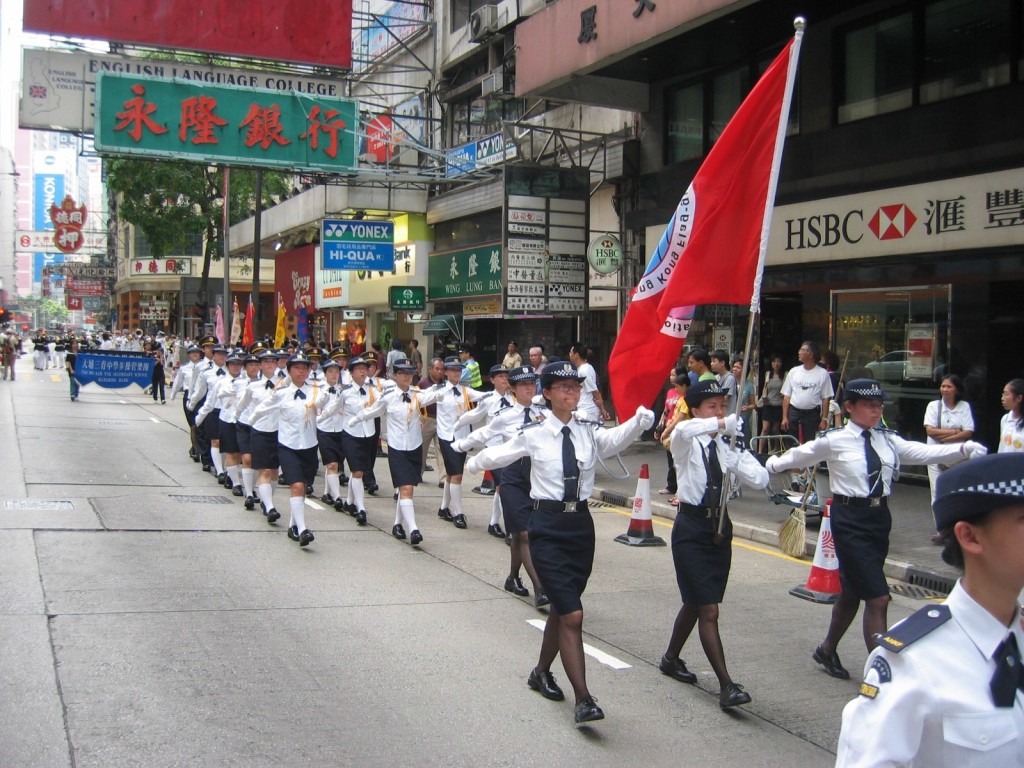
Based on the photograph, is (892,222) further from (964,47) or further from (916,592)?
(916,592)

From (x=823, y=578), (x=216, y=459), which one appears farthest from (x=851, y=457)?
(x=216, y=459)

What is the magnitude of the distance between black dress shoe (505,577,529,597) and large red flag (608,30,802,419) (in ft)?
7.71

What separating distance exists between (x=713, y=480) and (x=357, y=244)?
68.7 ft

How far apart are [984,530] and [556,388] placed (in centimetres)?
357

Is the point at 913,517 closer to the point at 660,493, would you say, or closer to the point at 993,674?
the point at 660,493

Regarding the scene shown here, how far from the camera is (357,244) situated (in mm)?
25828

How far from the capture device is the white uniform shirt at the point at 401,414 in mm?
10820

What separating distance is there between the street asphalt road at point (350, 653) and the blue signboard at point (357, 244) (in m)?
14.5

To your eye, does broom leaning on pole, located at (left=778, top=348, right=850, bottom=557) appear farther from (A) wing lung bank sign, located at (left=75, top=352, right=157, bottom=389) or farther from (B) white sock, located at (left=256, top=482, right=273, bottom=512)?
(A) wing lung bank sign, located at (left=75, top=352, right=157, bottom=389)

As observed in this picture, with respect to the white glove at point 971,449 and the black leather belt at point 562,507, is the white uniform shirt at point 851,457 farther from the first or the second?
the black leather belt at point 562,507

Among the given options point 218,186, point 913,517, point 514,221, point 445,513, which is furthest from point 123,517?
point 218,186

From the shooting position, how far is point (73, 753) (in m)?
4.80

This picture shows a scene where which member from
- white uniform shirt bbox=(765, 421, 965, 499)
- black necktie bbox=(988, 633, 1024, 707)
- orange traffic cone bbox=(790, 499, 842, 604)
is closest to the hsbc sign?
orange traffic cone bbox=(790, 499, 842, 604)

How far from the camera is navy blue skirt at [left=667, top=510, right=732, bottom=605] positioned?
5.82 m
